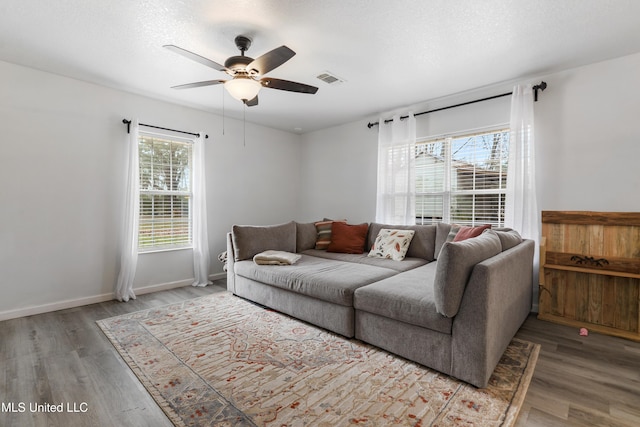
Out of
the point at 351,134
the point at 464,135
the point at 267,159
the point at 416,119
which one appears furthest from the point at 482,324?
the point at 267,159

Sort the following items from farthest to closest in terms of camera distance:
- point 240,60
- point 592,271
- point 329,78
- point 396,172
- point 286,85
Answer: point 396,172
point 329,78
point 592,271
point 286,85
point 240,60

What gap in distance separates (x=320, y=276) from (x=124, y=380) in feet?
5.19

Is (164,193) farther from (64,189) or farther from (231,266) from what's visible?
(231,266)

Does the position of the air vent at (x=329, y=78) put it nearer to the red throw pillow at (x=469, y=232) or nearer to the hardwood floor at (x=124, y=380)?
the red throw pillow at (x=469, y=232)

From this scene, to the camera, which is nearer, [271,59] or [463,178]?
[271,59]

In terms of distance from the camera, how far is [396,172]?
4.18 metres

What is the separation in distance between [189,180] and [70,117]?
1446 mm

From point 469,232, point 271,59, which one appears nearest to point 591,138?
point 469,232

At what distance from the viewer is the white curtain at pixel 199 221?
13.8 ft

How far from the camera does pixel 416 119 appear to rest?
161 inches

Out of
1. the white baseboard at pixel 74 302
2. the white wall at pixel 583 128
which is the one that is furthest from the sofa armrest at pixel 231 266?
the white wall at pixel 583 128

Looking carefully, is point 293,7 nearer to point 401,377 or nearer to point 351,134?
point 401,377

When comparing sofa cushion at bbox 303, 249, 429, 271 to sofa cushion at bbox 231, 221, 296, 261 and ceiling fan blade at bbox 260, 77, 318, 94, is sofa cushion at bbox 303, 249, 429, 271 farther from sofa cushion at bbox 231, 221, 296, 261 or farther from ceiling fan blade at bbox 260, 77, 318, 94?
ceiling fan blade at bbox 260, 77, 318, 94

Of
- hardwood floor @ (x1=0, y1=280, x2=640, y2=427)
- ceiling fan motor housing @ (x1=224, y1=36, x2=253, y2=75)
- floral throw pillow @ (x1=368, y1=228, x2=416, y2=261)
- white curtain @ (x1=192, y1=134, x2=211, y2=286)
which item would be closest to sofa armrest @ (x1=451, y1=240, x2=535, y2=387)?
hardwood floor @ (x1=0, y1=280, x2=640, y2=427)
